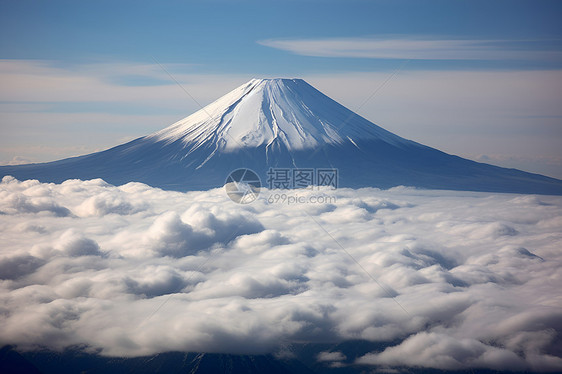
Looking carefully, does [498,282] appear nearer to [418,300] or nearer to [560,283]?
[560,283]

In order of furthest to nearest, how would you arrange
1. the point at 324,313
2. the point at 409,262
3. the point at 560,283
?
the point at 324,313
the point at 409,262
the point at 560,283

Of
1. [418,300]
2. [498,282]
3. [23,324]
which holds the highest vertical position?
[498,282]

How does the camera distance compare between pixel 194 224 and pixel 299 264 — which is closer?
pixel 299 264

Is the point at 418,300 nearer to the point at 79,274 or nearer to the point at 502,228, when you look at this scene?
the point at 502,228

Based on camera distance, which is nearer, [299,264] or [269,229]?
[299,264]

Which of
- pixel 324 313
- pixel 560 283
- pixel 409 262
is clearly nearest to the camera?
pixel 560 283

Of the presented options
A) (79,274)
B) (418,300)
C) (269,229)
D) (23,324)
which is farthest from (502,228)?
(23,324)

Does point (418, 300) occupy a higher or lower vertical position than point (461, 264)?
lower

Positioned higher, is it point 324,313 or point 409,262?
point 409,262

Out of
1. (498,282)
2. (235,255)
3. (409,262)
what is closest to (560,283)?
(498,282)
